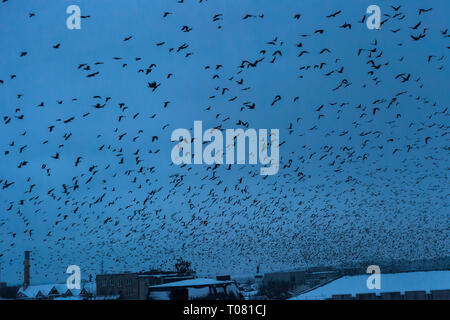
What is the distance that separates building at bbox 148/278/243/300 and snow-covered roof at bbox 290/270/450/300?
417 inches

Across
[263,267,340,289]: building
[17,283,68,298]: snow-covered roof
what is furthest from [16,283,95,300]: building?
[263,267,340,289]: building

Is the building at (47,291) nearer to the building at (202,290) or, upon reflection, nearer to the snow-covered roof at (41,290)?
the snow-covered roof at (41,290)

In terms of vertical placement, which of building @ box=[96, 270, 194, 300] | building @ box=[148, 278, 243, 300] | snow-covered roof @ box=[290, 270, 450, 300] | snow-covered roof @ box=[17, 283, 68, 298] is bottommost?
snow-covered roof @ box=[17, 283, 68, 298]

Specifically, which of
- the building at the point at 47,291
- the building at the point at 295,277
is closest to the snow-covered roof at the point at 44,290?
the building at the point at 47,291

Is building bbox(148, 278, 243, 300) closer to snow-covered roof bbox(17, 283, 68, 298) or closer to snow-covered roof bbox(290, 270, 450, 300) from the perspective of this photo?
snow-covered roof bbox(290, 270, 450, 300)

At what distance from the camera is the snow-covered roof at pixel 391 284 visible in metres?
38.6

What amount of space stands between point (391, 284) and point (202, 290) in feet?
68.0

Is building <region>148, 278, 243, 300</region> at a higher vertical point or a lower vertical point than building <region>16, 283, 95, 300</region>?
higher

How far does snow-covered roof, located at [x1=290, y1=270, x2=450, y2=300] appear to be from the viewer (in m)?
38.6

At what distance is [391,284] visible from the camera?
39969mm

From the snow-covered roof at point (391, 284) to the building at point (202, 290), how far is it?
10.6m
